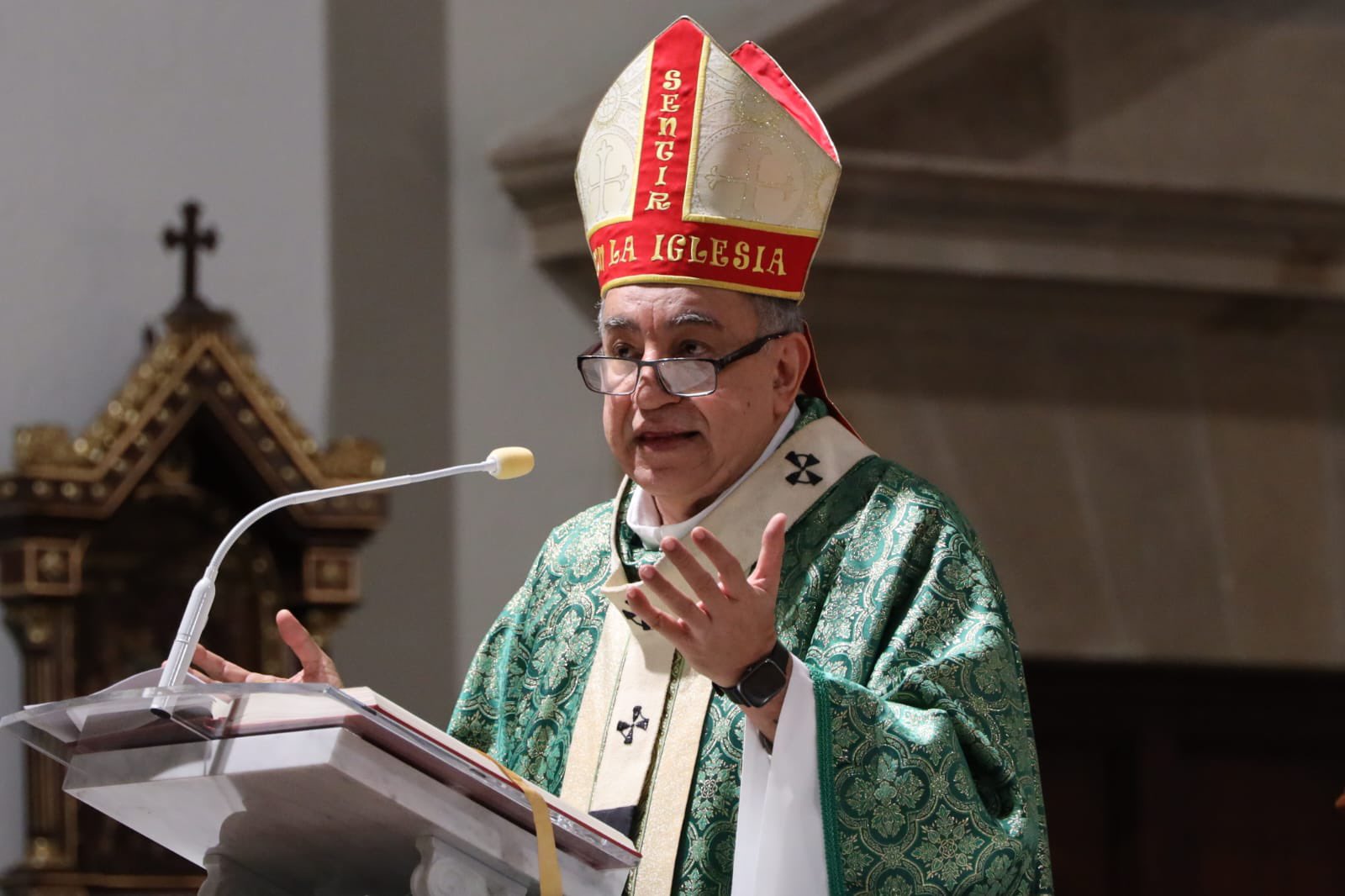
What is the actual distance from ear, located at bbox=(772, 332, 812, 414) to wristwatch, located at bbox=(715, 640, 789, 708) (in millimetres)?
666

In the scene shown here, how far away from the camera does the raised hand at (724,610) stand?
A: 2459 mm

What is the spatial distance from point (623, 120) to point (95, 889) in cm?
251

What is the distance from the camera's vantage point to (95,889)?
198 inches

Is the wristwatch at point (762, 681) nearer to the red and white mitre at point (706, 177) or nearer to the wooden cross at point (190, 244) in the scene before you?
the red and white mitre at point (706, 177)

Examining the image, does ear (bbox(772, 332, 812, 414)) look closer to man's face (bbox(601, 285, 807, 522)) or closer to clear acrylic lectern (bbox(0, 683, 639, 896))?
man's face (bbox(601, 285, 807, 522))

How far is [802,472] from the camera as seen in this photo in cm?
321

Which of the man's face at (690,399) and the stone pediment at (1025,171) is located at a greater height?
the stone pediment at (1025,171)

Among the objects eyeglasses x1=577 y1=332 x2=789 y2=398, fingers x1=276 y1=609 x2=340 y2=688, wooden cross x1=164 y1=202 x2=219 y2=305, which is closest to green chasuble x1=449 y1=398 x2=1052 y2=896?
eyeglasses x1=577 y1=332 x2=789 y2=398

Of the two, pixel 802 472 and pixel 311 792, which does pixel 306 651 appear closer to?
pixel 311 792

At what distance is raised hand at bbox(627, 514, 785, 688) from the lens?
246cm

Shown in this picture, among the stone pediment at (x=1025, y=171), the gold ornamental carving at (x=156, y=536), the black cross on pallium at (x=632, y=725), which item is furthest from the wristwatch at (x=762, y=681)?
the stone pediment at (x=1025, y=171)

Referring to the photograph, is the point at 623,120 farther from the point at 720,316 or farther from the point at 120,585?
the point at 120,585

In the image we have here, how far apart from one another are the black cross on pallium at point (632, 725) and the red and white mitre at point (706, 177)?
624 mm

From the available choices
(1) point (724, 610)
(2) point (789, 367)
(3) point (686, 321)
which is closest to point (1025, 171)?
(2) point (789, 367)
